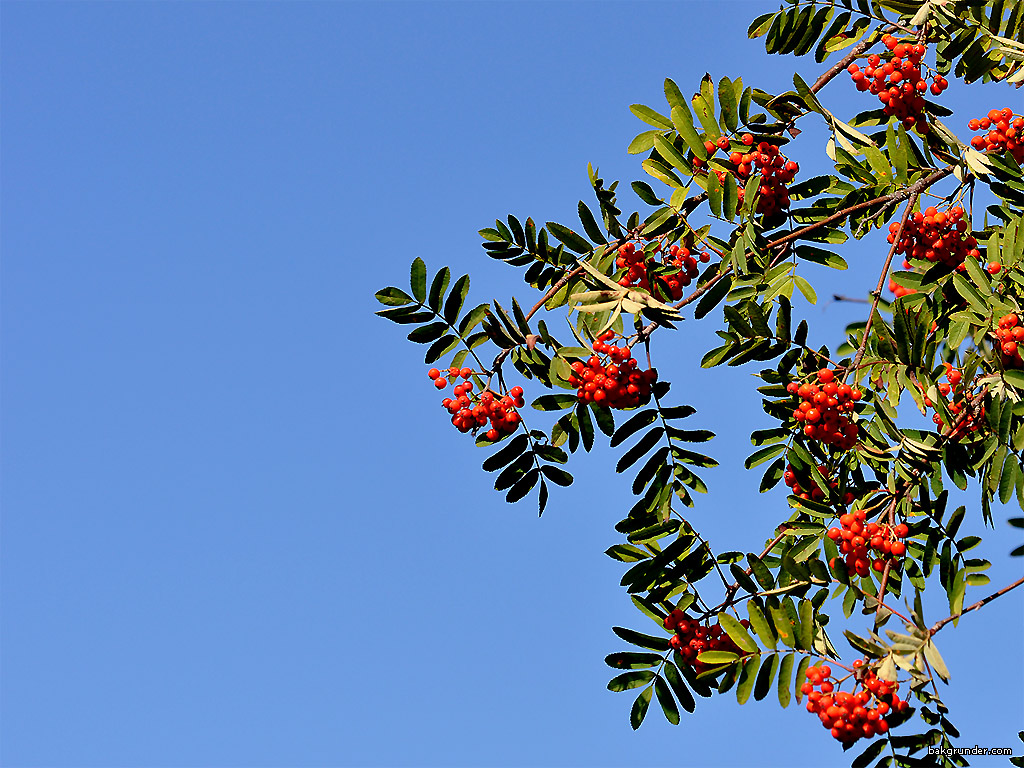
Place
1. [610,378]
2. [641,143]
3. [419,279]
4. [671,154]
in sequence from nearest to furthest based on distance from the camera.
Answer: [610,378], [419,279], [671,154], [641,143]

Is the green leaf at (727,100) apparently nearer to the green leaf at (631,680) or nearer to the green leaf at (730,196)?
the green leaf at (730,196)

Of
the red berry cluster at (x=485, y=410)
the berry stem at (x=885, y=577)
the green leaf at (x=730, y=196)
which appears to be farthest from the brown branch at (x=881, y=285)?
the red berry cluster at (x=485, y=410)

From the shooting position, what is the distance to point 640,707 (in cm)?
347

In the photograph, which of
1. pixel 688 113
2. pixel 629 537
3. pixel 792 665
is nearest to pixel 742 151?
pixel 688 113

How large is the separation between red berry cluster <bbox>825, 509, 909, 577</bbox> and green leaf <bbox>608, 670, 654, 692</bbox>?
0.75m

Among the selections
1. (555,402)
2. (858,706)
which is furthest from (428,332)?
(858,706)

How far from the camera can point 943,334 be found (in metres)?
3.60

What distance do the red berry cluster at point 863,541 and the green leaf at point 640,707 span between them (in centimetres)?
79

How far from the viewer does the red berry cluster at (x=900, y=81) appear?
341 centimetres

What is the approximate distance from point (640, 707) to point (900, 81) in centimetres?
228

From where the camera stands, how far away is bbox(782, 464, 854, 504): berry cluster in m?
3.42

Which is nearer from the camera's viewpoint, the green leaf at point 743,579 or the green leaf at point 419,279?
the green leaf at point 743,579

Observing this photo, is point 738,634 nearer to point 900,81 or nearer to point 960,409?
point 960,409

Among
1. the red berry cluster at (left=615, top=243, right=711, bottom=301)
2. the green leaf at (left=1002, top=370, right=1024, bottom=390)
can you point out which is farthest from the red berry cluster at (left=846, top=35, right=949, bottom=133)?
the green leaf at (left=1002, top=370, right=1024, bottom=390)
